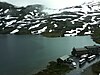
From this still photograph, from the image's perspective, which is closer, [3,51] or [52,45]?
[3,51]

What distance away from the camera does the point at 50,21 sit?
269 ft

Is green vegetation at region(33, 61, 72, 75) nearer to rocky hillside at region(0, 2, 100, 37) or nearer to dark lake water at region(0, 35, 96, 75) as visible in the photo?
dark lake water at region(0, 35, 96, 75)

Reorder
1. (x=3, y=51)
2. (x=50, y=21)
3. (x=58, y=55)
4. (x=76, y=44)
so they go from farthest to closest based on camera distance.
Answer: (x=50, y=21), (x=76, y=44), (x=3, y=51), (x=58, y=55)

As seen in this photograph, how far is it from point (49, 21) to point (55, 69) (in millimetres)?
45891

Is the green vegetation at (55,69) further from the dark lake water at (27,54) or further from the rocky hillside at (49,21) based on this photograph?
the rocky hillside at (49,21)

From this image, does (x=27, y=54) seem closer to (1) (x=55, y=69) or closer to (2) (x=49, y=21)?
(1) (x=55, y=69)

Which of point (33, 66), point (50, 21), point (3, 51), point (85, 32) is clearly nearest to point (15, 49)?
point (3, 51)

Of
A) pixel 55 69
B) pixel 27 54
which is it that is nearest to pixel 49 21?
pixel 27 54

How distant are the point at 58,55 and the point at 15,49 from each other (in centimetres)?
1051

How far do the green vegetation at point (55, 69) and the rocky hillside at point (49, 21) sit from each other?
99.5 ft

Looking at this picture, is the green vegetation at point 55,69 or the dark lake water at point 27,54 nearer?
the green vegetation at point 55,69

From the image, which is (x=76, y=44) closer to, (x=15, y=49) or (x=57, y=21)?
(x=15, y=49)

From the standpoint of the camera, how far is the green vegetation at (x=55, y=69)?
115 feet

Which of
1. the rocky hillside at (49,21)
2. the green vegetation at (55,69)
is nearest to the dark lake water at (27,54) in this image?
the green vegetation at (55,69)
